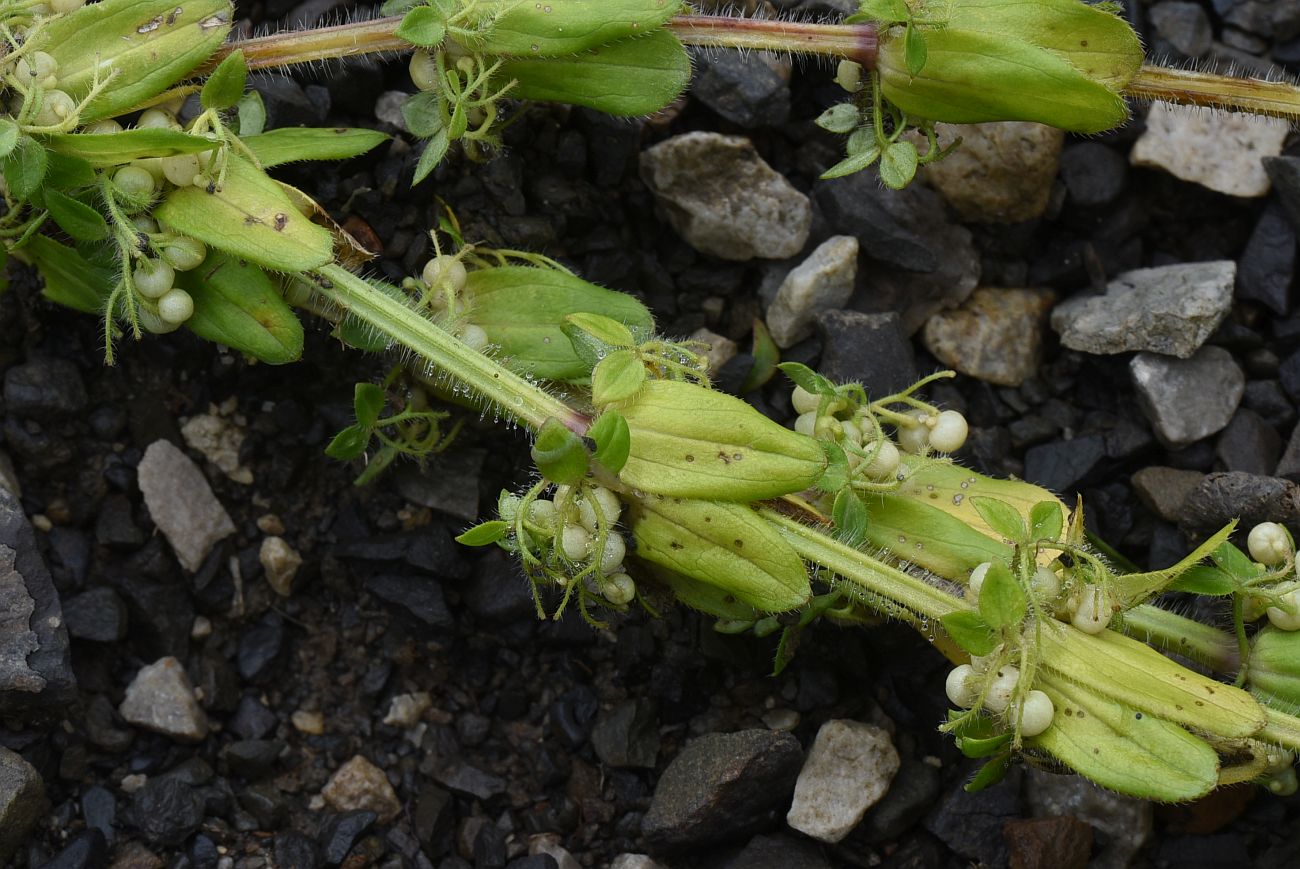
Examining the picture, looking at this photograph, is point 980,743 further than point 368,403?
No

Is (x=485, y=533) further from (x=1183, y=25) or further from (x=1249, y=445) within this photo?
(x=1183, y=25)

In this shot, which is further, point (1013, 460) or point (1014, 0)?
point (1013, 460)

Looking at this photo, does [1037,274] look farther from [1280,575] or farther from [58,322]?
[58,322]

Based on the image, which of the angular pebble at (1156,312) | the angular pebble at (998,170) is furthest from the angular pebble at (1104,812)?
the angular pebble at (998,170)

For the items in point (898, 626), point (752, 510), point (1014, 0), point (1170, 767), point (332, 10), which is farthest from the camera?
point (332, 10)

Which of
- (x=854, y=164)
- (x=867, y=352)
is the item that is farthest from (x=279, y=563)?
(x=854, y=164)

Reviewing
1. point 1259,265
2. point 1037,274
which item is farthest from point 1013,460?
point 1259,265

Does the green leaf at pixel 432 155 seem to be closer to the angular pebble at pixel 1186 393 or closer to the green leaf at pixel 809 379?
the green leaf at pixel 809 379
